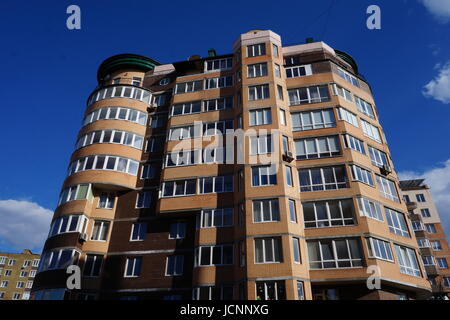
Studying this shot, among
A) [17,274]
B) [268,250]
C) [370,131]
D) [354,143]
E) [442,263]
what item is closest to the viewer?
[268,250]

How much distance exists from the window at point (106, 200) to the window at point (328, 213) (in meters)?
18.4

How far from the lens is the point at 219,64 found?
126 feet

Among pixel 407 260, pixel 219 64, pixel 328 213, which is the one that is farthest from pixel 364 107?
pixel 219 64

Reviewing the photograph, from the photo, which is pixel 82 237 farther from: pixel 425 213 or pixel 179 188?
pixel 425 213

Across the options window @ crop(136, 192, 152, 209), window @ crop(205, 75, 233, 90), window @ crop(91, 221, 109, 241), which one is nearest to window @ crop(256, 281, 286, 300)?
window @ crop(136, 192, 152, 209)

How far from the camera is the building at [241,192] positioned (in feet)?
79.8

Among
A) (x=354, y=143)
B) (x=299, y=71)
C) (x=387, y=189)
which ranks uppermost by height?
(x=299, y=71)

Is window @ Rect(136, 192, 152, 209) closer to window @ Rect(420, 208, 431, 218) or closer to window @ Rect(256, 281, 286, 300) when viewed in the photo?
window @ Rect(256, 281, 286, 300)

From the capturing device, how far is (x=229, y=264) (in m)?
25.5

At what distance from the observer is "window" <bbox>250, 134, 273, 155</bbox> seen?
2842 cm

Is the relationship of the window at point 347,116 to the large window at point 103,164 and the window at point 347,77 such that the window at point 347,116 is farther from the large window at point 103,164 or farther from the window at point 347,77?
the large window at point 103,164

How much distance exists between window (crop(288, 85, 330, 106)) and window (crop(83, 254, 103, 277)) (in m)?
23.7

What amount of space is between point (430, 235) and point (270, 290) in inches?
1966

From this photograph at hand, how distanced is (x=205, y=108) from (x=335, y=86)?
13.7 metres
